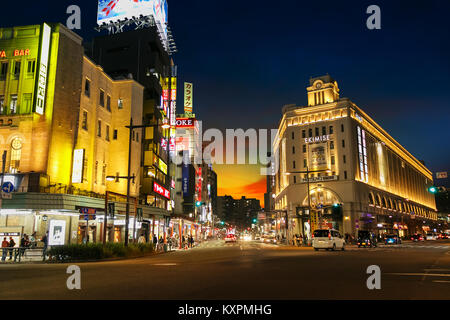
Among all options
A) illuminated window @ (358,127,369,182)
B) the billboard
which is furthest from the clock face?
illuminated window @ (358,127,369,182)

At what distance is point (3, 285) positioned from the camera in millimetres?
10961

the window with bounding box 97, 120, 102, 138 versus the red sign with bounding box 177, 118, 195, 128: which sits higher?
the red sign with bounding box 177, 118, 195, 128

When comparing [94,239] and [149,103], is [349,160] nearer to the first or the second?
[149,103]

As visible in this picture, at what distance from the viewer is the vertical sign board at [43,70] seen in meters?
30.9

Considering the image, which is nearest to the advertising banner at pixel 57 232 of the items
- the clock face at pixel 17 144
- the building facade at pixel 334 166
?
the clock face at pixel 17 144

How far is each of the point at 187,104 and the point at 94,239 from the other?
6103cm

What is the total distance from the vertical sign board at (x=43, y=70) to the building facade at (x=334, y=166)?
53.1m

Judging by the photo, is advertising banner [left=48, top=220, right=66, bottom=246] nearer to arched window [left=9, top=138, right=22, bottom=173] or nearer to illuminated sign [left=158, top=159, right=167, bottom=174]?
arched window [left=9, top=138, right=22, bottom=173]

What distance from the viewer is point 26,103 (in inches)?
1280

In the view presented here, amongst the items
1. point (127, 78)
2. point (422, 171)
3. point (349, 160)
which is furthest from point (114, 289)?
point (422, 171)

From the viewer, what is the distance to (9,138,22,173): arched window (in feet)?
104

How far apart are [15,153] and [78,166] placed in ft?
17.1

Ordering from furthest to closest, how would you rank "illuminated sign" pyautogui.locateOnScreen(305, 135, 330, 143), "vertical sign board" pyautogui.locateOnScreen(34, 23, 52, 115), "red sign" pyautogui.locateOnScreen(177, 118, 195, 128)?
1. "red sign" pyautogui.locateOnScreen(177, 118, 195, 128)
2. "illuminated sign" pyautogui.locateOnScreen(305, 135, 330, 143)
3. "vertical sign board" pyautogui.locateOnScreen(34, 23, 52, 115)

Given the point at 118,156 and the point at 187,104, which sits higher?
the point at 187,104
